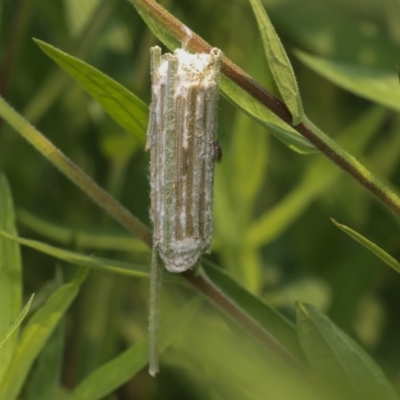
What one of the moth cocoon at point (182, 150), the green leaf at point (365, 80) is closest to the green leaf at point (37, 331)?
the moth cocoon at point (182, 150)

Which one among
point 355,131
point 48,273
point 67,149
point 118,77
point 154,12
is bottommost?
point 48,273

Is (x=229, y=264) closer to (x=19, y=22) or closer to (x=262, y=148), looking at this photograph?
(x=262, y=148)

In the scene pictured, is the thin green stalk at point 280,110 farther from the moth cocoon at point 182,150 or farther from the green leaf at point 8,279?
the green leaf at point 8,279

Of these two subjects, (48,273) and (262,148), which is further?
(48,273)

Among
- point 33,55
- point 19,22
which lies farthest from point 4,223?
point 33,55

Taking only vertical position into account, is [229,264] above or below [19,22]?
below

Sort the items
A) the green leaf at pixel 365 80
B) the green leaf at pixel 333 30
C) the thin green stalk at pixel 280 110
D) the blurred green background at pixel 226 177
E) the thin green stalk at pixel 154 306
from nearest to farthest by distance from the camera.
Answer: the thin green stalk at pixel 280 110
the thin green stalk at pixel 154 306
the green leaf at pixel 365 80
the blurred green background at pixel 226 177
the green leaf at pixel 333 30

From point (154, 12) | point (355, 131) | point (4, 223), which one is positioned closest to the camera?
point (154, 12)
